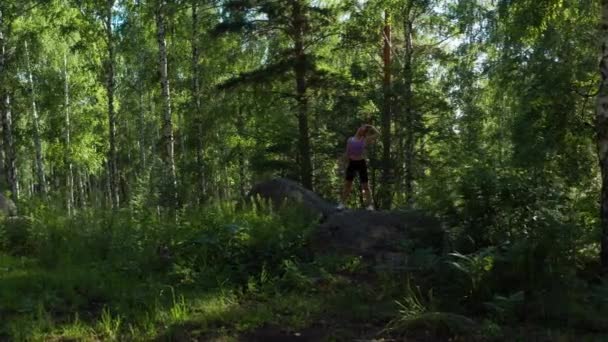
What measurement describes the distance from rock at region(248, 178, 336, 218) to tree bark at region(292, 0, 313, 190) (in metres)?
5.78

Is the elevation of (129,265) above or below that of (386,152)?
below

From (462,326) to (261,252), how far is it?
287cm

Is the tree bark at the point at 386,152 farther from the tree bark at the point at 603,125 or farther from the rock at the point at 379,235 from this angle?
the tree bark at the point at 603,125

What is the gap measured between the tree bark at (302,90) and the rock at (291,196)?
5780 mm

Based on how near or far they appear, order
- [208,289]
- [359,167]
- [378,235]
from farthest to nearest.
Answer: [359,167], [378,235], [208,289]

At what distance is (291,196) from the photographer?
9.98 meters

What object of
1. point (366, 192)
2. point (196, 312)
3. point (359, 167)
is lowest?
point (196, 312)

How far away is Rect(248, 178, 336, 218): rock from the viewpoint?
31.1 feet

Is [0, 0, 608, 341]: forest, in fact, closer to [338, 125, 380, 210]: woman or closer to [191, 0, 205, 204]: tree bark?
[191, 0, 205, 204]: tree bark

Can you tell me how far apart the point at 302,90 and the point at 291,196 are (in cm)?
770

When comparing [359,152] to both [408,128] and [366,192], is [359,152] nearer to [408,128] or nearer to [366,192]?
[366,192]

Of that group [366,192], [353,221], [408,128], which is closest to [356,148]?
[366,192]

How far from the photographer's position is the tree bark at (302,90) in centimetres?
1664

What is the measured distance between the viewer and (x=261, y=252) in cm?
707
